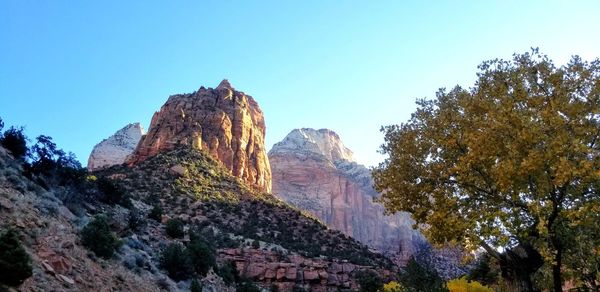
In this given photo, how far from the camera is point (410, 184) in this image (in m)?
16.1

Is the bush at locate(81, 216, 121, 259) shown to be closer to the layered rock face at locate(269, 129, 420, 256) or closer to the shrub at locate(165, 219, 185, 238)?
the shrub at locate(165, 219, 185, 238)

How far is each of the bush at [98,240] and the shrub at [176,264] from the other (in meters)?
5.24

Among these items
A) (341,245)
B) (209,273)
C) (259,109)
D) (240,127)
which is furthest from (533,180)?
(259,109)

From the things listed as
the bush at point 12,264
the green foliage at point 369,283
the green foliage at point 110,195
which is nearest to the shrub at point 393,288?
the green foliage at point 369,283

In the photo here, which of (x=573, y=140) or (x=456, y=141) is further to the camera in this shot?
(x=456, y=141)

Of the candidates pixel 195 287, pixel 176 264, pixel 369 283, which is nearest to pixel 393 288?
pixel 195 287

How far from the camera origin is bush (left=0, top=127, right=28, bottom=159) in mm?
23812

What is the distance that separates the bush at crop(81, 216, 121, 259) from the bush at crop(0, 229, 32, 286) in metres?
6.11

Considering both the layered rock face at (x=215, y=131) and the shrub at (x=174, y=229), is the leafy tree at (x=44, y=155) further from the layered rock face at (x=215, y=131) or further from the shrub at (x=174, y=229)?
the layered rock face at (x=215, y=131)

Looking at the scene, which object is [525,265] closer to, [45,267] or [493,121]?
[493,121]

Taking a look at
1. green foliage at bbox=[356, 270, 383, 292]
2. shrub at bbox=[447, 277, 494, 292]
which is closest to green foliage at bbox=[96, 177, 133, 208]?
green foliage at bbox=[356, 270, 383, 292]

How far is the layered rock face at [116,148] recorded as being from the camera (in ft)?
392

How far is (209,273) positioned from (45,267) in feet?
56.0

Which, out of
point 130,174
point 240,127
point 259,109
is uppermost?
point 259,109
